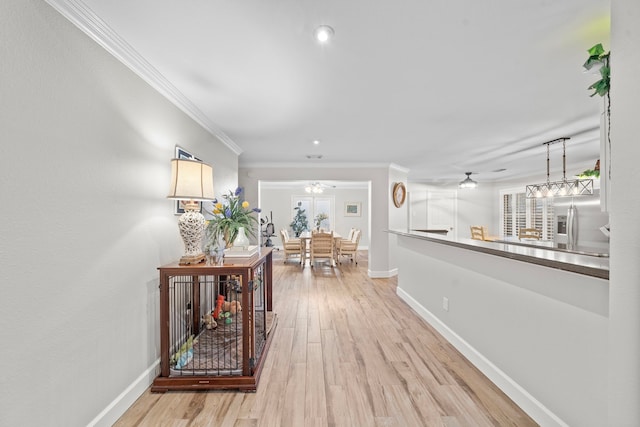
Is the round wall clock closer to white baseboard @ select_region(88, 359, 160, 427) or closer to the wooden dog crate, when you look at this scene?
the wooden dog crate

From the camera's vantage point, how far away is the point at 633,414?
84 cm

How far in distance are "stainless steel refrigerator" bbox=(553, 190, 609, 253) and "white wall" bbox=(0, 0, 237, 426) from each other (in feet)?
12.0

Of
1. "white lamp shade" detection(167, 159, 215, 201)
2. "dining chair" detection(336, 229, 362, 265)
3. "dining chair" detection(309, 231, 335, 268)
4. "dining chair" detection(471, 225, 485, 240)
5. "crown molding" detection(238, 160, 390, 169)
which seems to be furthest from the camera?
"dining chair" detection(336, 229, 362, 265)

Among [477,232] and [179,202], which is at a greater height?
[179,202]

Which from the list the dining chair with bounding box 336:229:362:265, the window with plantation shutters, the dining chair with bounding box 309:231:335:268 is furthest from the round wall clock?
the window with plantation shutters

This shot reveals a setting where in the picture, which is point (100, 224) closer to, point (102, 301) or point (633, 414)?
point (102, 301)

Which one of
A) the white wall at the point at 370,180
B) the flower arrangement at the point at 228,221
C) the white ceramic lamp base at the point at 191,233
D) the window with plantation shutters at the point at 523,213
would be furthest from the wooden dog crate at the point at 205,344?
the window with plantation shutters at the point at 523,213

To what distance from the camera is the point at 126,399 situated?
1.77 m

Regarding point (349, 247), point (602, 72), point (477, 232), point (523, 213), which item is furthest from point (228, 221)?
point (523, 213)

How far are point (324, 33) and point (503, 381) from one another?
2.55 metres

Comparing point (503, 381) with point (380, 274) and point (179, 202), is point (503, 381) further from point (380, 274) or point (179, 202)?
point (380, 274)

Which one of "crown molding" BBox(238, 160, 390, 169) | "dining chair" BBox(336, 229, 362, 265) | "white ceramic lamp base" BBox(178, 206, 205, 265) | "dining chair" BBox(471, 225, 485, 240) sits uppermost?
"crown molding" BBox(238, 160, 390, 169)

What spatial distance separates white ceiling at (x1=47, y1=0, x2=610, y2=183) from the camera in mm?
1402

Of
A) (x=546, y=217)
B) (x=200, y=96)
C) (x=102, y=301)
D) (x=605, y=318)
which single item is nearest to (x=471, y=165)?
(x=546, y=217)
